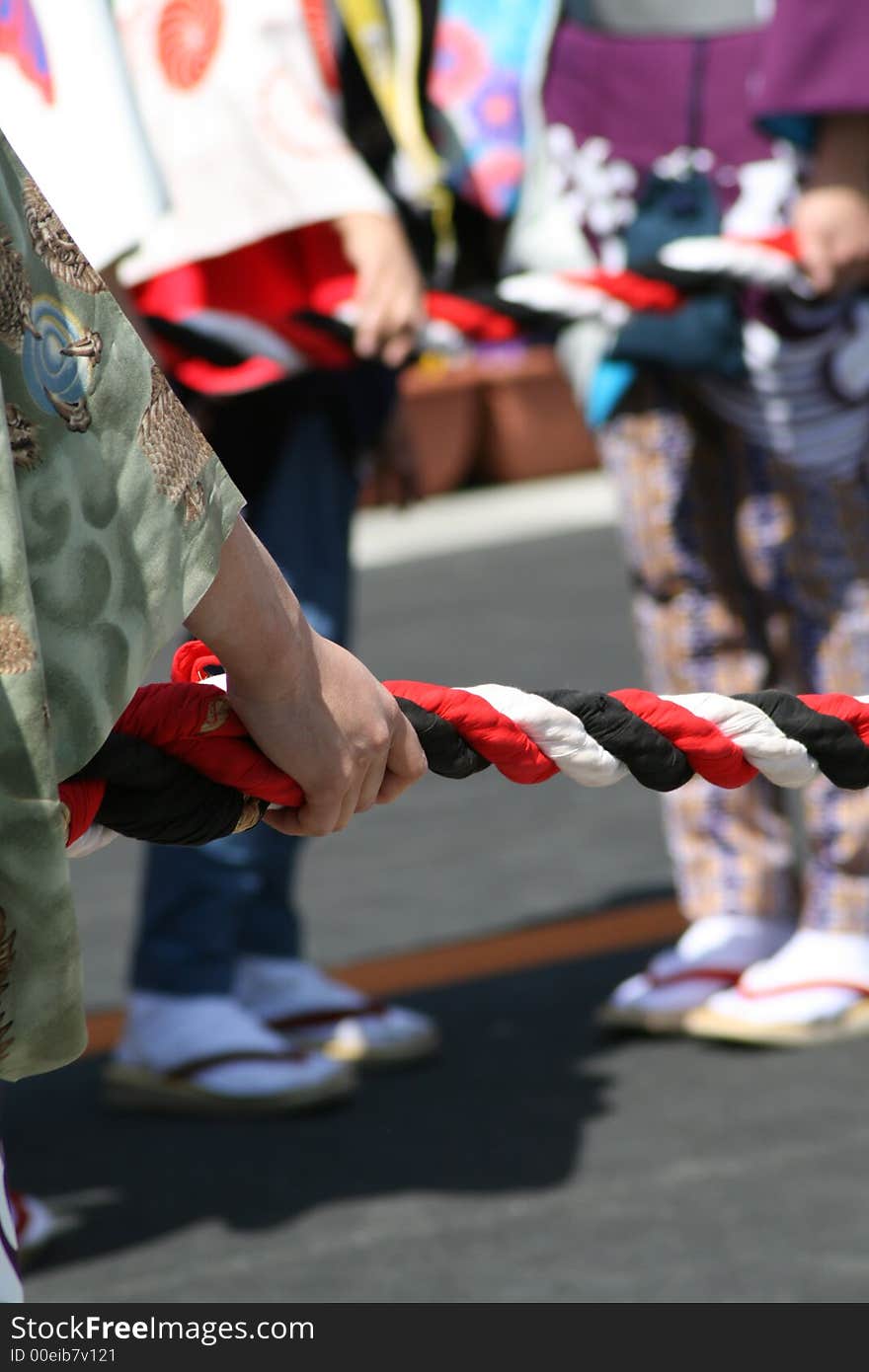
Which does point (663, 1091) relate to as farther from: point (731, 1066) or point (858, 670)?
point (858, 670)

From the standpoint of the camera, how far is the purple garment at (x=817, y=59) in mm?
2188

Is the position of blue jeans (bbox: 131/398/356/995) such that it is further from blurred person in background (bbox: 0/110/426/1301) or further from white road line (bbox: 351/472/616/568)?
white road line (bbox: 351/472/616/568)

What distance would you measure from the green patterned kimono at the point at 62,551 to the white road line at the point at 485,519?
18.6 feet

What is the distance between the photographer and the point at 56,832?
0.84m

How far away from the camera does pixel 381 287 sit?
7.09 ft

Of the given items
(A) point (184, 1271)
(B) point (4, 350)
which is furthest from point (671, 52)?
(B) point (4, 350)

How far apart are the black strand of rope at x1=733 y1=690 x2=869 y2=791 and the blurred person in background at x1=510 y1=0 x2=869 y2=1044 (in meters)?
1.10

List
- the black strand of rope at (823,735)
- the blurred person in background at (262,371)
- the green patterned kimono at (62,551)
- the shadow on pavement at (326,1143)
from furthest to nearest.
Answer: the blurred person in background at (262,371)
the shadow on pavement at (326,1143)
the black strand of rope at (823,735)
the green patterned kimono at (62,551)

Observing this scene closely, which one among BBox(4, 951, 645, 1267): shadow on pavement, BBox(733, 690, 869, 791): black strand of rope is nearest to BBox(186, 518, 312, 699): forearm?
BBox(733, 690, 869, 791): black strand of rope

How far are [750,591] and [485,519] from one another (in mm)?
5283

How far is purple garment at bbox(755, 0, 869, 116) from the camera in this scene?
7.18 feet

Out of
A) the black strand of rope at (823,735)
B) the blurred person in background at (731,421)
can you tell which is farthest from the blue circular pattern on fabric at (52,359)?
the blurred person in background at (731,421)

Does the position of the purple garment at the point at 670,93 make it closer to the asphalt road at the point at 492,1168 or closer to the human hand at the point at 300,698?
the asphalt road at the point at 492,1168
